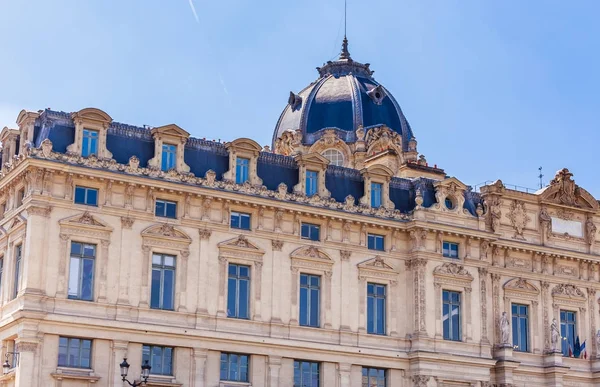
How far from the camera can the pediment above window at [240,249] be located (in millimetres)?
60438

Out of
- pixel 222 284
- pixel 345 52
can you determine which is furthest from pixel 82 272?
pixel 345 52

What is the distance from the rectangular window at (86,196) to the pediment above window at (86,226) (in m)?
0.62

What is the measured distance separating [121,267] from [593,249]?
29150 millimetres

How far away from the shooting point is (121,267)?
57625 millimetres

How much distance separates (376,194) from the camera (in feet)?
217

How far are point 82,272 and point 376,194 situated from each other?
56.3 ft

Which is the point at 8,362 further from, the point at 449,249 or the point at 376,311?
the point at 449,249

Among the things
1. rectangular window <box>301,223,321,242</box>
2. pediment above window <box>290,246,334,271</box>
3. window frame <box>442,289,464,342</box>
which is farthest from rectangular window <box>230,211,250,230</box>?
window frame <box>442,289,464,342</box>

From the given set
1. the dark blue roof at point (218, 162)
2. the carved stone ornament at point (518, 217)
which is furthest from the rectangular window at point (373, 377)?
the carved stone ornament at point (518, 217)

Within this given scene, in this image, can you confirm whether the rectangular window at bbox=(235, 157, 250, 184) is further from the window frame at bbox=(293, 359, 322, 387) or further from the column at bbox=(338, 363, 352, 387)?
the column at bbox=(338, 363, 352, 387)

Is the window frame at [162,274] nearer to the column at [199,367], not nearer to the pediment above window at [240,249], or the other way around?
the column at [199,367]

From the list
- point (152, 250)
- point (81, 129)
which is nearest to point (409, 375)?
point (152, 250)

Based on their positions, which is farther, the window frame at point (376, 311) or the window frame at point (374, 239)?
the window frame at point (374, 239)

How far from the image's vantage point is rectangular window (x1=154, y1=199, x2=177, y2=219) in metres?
59.3
